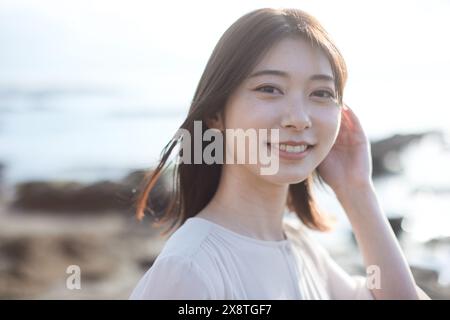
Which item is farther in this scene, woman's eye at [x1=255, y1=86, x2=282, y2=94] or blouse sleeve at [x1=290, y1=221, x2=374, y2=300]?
blouse sleeve at [x1=290, y1=221, x2=374, y2=300]

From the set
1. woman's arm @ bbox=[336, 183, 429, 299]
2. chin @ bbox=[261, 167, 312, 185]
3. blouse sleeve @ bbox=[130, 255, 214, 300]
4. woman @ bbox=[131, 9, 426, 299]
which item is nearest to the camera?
blouse sleeve @ bbox=[130, 255, 214, 300]

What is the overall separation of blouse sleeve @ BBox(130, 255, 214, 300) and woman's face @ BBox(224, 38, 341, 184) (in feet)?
1.29

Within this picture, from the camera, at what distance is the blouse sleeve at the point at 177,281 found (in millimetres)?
1736

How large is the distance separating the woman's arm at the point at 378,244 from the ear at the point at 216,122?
563 mm

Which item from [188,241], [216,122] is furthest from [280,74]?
[188,241]

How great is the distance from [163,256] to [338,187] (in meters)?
0.83

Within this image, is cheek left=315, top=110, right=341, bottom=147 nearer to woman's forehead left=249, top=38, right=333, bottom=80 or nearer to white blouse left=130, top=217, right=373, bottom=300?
woman's forehead left=249, top=38, right=333, bottom=80

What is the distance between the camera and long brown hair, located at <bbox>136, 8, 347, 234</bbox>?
6.33ft

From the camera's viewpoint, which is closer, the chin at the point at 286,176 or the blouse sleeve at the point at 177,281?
the blouse sleeve at the point at 177,281

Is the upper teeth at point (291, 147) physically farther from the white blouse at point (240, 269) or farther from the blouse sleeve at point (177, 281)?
the blouse sleeve at point (177, 281)

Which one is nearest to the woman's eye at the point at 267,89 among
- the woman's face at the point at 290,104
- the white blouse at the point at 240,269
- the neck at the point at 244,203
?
the woman's face at the point at 290,104

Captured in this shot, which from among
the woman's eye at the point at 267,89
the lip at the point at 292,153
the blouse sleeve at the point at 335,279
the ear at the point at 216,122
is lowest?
the blouse sleeve at the point at 335,279

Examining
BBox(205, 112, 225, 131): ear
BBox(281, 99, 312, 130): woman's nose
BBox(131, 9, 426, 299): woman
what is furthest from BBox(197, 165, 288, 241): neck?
BBox(281, 99, 312, 130): woman's nose

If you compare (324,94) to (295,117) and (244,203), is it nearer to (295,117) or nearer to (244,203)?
(295,117)
